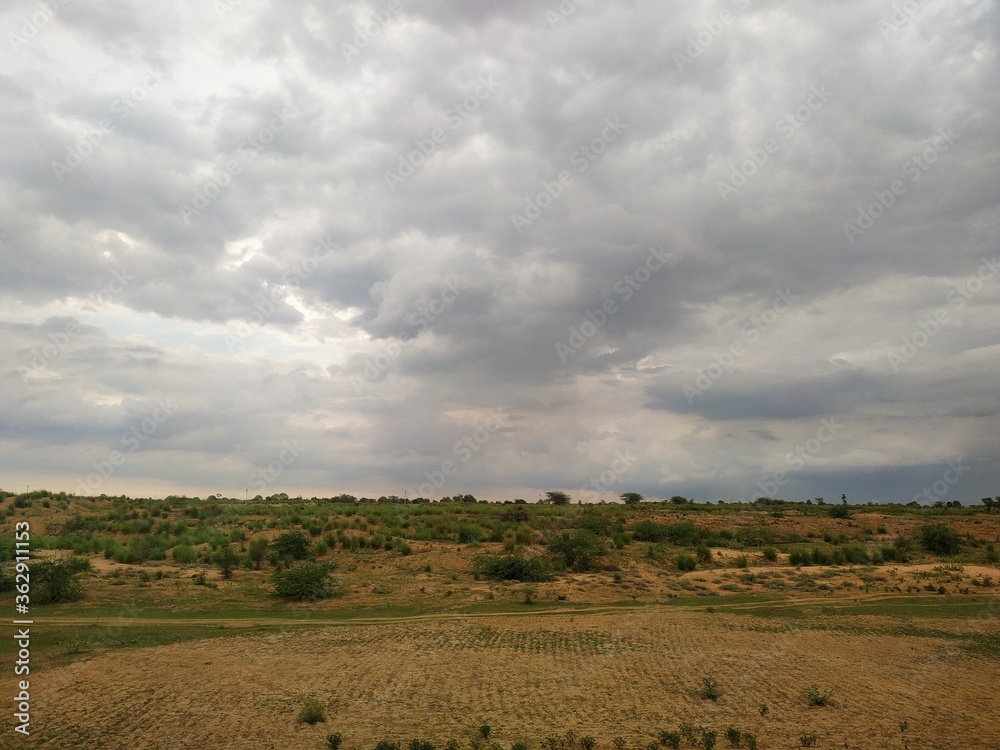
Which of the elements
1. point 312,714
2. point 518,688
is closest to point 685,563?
point 518,688

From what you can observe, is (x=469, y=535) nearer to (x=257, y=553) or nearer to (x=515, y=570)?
(x=515, y=570)

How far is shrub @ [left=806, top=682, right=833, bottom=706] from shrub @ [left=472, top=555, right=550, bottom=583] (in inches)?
724

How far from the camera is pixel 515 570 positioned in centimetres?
3309

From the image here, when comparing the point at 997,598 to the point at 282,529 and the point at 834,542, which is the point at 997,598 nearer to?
the point at 834,542

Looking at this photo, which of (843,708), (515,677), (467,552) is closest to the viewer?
(843,708)

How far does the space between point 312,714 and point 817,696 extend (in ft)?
38.0

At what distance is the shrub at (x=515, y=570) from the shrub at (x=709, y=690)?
17215 mm

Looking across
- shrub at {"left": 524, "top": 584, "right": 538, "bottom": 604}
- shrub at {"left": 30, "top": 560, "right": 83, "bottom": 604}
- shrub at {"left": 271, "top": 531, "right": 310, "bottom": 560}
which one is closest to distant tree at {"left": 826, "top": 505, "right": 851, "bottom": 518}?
shrub at {"left": 524, "top": 584, "right": 538, "bottom": 604}

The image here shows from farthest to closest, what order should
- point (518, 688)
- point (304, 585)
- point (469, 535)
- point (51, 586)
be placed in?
point (469, 535) → point (304, 585) → point (51, 586) → point (518, 688)

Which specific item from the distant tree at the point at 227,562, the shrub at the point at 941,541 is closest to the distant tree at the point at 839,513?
the shrub at the point at 941,541

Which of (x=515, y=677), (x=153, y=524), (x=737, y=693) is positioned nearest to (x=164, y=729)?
(x=515, y=677)

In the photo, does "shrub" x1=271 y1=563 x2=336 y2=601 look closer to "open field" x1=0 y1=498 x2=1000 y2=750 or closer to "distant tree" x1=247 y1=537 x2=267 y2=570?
Result: "open field" x1=0 y1=498 x2=1000 y2=750

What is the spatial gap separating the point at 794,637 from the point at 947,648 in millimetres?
4460

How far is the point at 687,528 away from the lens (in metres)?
48.7
